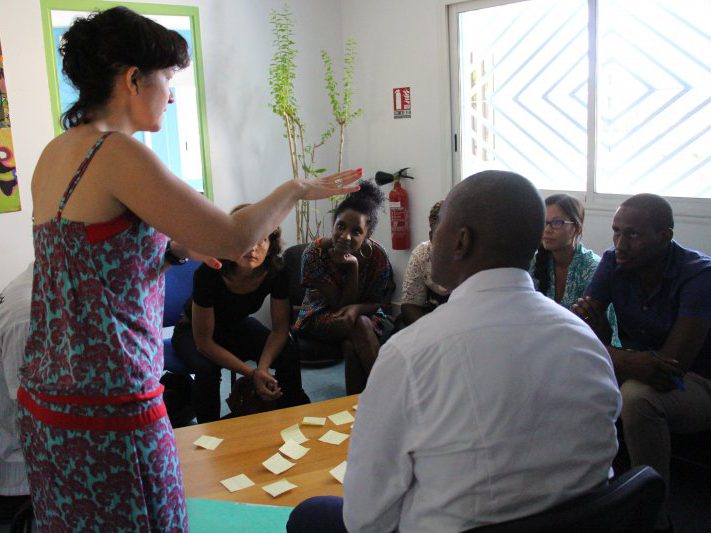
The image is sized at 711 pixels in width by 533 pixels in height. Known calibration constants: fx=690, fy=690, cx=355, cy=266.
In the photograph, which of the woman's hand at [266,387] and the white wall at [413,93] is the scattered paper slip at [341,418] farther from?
the white wall at [413,93]

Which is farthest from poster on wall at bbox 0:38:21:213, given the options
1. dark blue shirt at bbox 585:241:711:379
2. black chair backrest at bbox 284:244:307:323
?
dark blue shirt at bbox 585:241:711:379

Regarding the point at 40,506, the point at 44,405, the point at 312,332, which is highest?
the point at 44,405

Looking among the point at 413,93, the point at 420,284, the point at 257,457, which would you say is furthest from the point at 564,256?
the point at 413,93

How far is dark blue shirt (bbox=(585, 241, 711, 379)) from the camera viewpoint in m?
2.50

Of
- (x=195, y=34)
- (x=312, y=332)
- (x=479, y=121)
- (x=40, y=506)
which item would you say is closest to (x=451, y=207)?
(x=40, y=506)

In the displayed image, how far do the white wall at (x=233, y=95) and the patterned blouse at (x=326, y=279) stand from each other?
1621mm

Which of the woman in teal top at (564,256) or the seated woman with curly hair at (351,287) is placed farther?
the seated woman with curly hair at (351,287)

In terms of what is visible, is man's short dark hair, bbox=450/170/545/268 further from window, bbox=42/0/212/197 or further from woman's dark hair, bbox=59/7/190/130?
window, bbox=42/0/212/197

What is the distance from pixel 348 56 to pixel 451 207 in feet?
15.0

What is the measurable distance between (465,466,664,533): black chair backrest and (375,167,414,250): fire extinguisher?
4104mm

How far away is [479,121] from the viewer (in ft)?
15.8

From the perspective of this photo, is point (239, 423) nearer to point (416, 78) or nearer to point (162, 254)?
point (162, 254)

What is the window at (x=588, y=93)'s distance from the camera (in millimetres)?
3604

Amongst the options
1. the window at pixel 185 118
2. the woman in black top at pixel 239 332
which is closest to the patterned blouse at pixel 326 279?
the woman in black top at pixel 239 332
